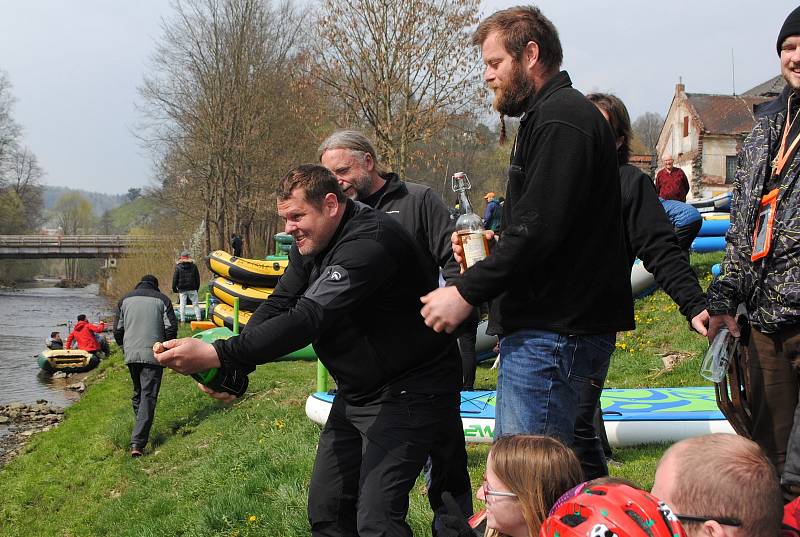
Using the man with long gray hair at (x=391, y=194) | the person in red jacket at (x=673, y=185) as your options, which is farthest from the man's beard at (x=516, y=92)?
the person in red jacket at (x=673, y=185)

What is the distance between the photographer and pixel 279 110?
36.1 metres

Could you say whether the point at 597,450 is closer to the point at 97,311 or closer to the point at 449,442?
the point at 449,442

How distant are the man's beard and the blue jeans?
2.73 feet

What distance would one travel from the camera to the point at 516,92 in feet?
9.82

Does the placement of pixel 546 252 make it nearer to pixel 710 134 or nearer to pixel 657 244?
pixel 657 244

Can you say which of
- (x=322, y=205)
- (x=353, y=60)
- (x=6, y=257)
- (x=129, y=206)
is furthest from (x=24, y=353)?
(x=129, y=206)

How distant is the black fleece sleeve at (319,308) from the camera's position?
3252 millimetres

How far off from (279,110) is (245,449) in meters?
29.6

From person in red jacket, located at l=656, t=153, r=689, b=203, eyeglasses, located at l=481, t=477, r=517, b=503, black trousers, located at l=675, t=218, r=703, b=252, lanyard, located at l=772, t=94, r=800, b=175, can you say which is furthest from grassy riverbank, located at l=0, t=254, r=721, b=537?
lanyard, located at l=772, t=94, r=800, b=175

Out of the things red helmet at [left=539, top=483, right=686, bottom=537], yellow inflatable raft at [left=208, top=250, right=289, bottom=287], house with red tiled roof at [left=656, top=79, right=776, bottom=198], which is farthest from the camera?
house with red tiled roof at [left=656, top=79, right=776, bottom=198]

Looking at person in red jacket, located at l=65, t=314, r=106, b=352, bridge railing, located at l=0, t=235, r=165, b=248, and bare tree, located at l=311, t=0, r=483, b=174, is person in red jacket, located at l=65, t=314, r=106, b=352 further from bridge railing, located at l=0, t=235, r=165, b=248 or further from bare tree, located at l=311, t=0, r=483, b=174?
bridge railing, located at l=0, t=235, r=165, b=248

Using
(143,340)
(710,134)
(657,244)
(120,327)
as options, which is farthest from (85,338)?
(710,134)

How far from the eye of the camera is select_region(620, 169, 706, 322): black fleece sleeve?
3389 mm

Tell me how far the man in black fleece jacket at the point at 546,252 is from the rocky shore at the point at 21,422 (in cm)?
1139
